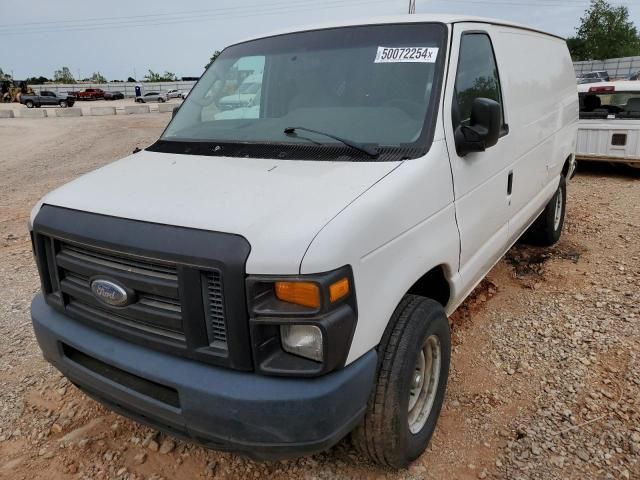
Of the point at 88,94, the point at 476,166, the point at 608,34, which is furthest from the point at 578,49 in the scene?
the point at 476,166

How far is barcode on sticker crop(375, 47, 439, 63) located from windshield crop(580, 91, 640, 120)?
7.30m

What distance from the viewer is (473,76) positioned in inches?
123

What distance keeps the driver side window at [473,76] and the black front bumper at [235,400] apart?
5.23 ft

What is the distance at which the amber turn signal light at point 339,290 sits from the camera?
1887 mm

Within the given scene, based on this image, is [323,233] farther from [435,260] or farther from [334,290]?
[435,260]

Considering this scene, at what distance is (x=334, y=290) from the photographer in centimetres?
189

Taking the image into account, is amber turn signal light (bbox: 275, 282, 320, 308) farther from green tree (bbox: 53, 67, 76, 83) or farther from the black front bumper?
green tree (bbox: 53, 67, 76, 83)

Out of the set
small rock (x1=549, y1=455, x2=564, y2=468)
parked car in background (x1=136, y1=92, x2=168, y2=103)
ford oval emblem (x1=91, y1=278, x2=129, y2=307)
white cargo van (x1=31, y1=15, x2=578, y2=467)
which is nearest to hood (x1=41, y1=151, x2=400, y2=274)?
white cargo van (x1=31, y1=15, x2=578, y2=467)

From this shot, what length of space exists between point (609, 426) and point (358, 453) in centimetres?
141

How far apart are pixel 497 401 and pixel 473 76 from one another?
1967 millimetres

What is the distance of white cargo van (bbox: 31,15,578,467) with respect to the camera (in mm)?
1918

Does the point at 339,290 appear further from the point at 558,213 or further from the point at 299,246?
the point at 558,213

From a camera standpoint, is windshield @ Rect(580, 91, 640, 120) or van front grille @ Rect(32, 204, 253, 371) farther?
windshield @ Rect(580, 91, 640, 120)

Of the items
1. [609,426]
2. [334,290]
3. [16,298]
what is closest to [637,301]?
[609,426]
